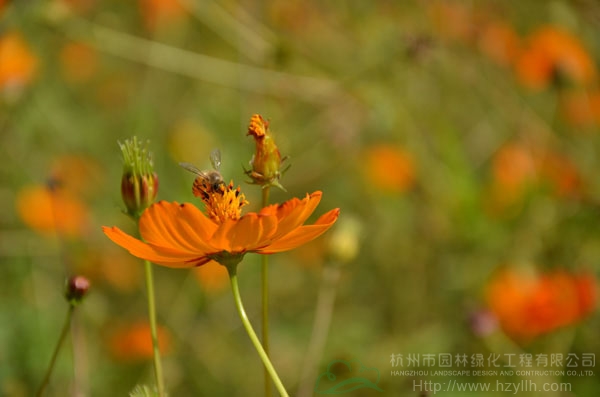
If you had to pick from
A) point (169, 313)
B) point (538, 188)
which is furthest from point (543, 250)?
point (169, 313)

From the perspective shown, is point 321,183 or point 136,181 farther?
point 321,183

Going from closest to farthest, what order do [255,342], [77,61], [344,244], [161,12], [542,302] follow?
Answer: [255,342]
[344,244]
[542,302]
[161,12]
[77,61]

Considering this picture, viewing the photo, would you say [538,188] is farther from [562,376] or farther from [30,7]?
[30,7]

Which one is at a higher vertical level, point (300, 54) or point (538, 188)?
point (300, 54)

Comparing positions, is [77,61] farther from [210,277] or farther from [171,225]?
[171,225]

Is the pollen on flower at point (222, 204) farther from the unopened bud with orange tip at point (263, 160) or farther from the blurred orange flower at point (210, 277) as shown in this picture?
the blurred orange flower at point (210, 277)

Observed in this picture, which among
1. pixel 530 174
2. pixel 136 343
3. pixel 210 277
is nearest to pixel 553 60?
pixel 530 174

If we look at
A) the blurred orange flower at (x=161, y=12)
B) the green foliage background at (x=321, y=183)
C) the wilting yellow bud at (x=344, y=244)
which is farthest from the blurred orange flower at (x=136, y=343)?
the blurred orange flower at (x=161, y=12)
